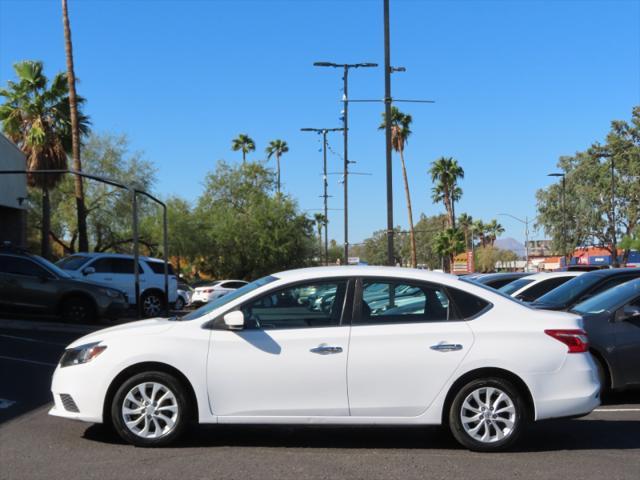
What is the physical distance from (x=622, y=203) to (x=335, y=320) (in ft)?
196

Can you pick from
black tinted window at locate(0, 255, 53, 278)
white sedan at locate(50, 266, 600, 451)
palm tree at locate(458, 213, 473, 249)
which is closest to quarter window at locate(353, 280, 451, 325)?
white sedan at locate(50, 266, 600, 451)

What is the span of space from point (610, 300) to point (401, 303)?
11.7 feet

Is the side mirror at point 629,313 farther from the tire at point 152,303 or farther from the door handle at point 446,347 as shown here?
the tire at point 152,303

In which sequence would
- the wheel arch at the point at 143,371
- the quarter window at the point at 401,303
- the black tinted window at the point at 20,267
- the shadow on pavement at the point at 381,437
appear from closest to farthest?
the wheel arch at the point at 143,371 < the quarter window at the point at 401,303 < the shadow on pavement at the point at 381,437 < the black tinted window at the point at 20,267

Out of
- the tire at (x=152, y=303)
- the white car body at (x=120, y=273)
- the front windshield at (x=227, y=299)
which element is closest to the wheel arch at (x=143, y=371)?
the front windshield at (x=227, y=299)

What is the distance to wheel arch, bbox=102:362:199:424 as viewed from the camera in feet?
20.7

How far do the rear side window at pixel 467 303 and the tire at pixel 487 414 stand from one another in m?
0.57

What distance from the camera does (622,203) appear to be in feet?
200

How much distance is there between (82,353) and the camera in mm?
6430

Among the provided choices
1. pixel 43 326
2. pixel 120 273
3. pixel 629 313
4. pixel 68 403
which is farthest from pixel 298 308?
pixel 120 273

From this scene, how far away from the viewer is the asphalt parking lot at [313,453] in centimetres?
578

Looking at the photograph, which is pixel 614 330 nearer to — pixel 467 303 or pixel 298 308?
pixel 467 303

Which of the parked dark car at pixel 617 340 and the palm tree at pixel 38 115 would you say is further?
the palm tree at pixel 38 115

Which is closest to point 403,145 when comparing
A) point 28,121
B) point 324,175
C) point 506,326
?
point 324,175
